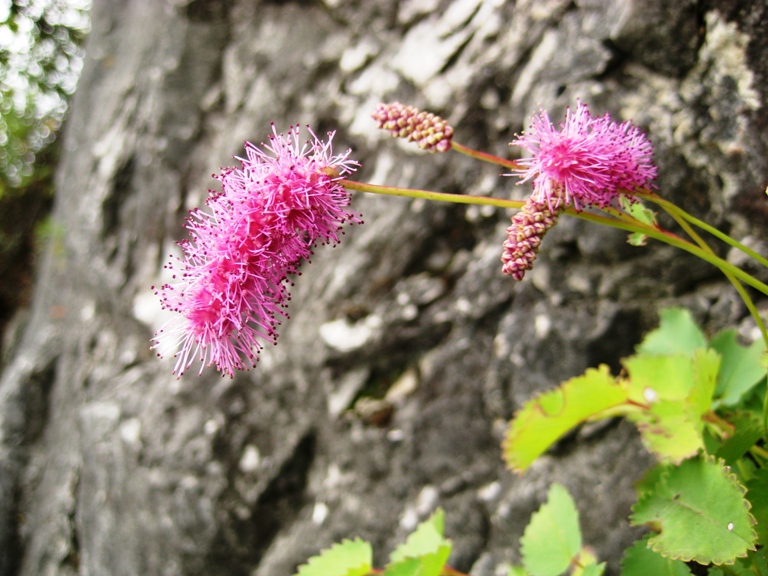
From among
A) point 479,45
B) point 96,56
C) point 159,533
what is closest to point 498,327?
point 479,45

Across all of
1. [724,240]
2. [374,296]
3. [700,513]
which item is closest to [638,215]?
[724,240]

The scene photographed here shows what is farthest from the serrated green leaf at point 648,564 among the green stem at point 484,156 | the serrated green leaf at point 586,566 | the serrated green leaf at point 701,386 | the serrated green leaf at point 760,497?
the green stem at point 484,156

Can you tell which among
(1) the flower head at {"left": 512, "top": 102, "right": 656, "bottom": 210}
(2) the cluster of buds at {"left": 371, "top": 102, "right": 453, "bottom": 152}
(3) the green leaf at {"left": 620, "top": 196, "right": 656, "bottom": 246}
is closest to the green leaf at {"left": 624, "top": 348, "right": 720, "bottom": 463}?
(3) the green leaf at {"left": 620, "top": 196, "right": 656, "bottom": 246}

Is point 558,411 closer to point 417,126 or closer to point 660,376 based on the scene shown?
point 660,376

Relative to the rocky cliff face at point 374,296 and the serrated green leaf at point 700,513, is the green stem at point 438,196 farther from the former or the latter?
the rocky cliff face at point 374,296

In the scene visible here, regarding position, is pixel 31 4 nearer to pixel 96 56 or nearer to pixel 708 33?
pixel 96 56

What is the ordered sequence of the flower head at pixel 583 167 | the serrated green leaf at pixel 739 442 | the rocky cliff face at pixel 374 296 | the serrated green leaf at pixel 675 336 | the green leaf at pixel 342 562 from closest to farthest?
the flower head at pixel 583 167 → the serrated green leaf at pixel 739 442 → the green leaf at pixel 342 562 → the serrated green leaf at pixel 675 336 → the rocky cliff face at pixel 374 296
